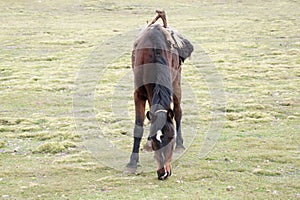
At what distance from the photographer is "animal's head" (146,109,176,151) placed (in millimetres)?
6777

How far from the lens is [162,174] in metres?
7.39

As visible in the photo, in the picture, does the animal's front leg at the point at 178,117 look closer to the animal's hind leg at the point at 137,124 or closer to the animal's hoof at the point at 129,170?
the animal's hind leg at the point at 137,124

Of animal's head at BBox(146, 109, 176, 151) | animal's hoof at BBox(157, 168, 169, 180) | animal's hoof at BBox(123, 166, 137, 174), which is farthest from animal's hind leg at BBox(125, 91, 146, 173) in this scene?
animal's head at BBox(146, 109, 176, 151)

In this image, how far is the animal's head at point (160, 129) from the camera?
678 cm

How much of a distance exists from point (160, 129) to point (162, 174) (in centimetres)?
95

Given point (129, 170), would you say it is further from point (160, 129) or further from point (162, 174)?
point (160, 129)

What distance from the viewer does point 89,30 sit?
33188 mm

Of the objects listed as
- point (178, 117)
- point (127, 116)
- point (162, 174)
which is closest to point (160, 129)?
point (162, 174)

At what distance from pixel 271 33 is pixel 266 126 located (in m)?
20.4

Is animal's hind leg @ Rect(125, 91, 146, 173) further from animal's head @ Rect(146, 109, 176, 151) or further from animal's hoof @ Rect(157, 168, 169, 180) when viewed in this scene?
animal's head @ Rect(146, 109, 176, 151)

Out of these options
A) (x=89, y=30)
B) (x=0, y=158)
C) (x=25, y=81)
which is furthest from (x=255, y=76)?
(x=89, y=30)

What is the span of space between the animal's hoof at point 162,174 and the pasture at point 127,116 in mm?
84

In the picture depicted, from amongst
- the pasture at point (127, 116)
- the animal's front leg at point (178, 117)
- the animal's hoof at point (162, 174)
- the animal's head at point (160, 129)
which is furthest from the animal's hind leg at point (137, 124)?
the animal's front leg at point (178, 117)

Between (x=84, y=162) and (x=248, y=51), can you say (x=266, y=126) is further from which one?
(x=248, y=51)
